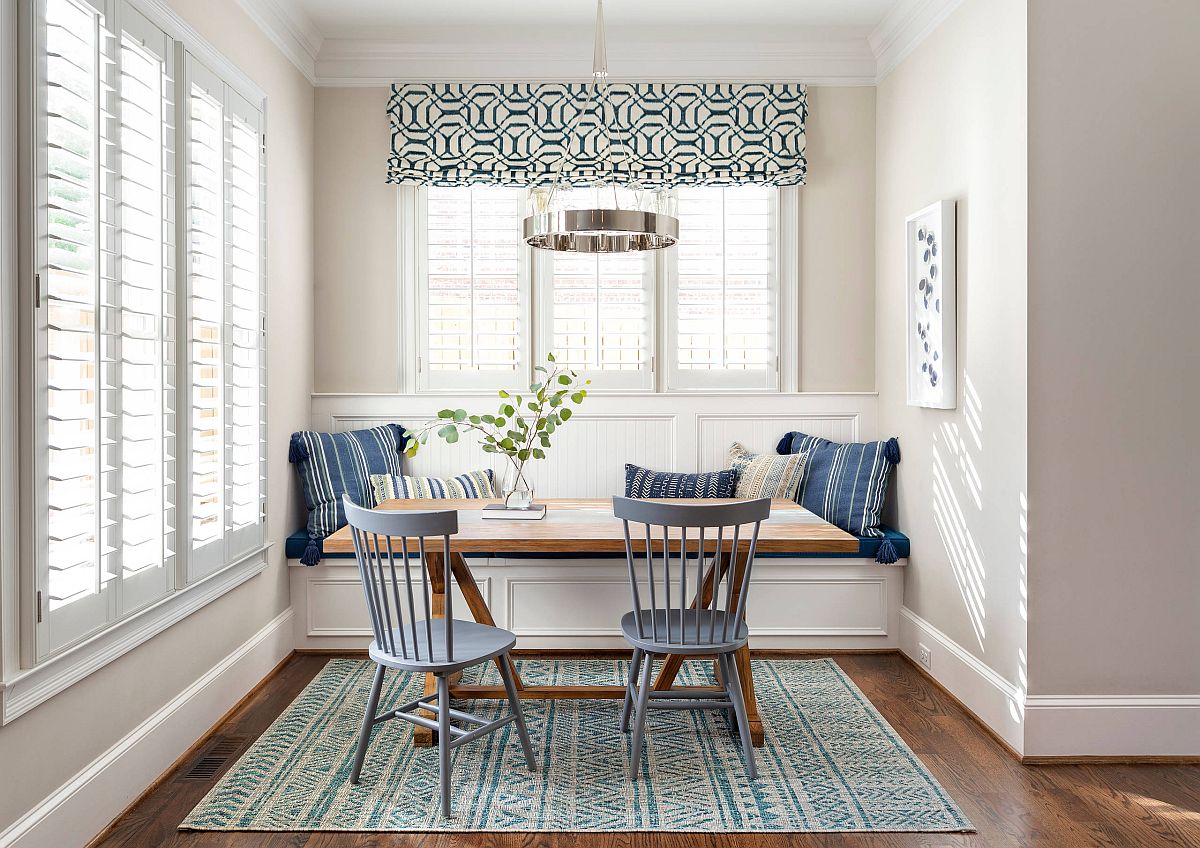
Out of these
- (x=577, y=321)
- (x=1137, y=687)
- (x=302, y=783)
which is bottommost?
(x=302, y=783)

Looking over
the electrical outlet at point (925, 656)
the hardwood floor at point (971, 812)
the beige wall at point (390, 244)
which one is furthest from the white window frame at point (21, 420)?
the electrical outlet at point (925, 656)

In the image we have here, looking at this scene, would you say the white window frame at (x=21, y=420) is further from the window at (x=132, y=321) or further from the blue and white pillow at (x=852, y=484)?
the blue and white pillow at (x=852, y=484)

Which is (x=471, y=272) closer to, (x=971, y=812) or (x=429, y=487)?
(x=429, y=487)

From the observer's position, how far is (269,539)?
3578 mm

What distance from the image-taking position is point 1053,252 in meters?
2.72

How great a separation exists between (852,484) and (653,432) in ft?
3.21

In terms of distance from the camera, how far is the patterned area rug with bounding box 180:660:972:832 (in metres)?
2.36

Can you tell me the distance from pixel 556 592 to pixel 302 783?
1471 mm

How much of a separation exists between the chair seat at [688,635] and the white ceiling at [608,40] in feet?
8.65

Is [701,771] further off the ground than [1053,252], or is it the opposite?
[1053,252]

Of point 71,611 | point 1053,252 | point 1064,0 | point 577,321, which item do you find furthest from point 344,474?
point 1064,0

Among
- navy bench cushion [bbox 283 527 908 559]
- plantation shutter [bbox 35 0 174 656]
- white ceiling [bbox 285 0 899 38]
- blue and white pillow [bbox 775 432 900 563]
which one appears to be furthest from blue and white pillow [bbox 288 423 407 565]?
blue and white pillow [bbox 775 432 900 563]

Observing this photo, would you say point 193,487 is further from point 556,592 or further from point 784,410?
point 784,410

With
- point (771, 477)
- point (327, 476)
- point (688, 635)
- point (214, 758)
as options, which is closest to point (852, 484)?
point (771, 477)
